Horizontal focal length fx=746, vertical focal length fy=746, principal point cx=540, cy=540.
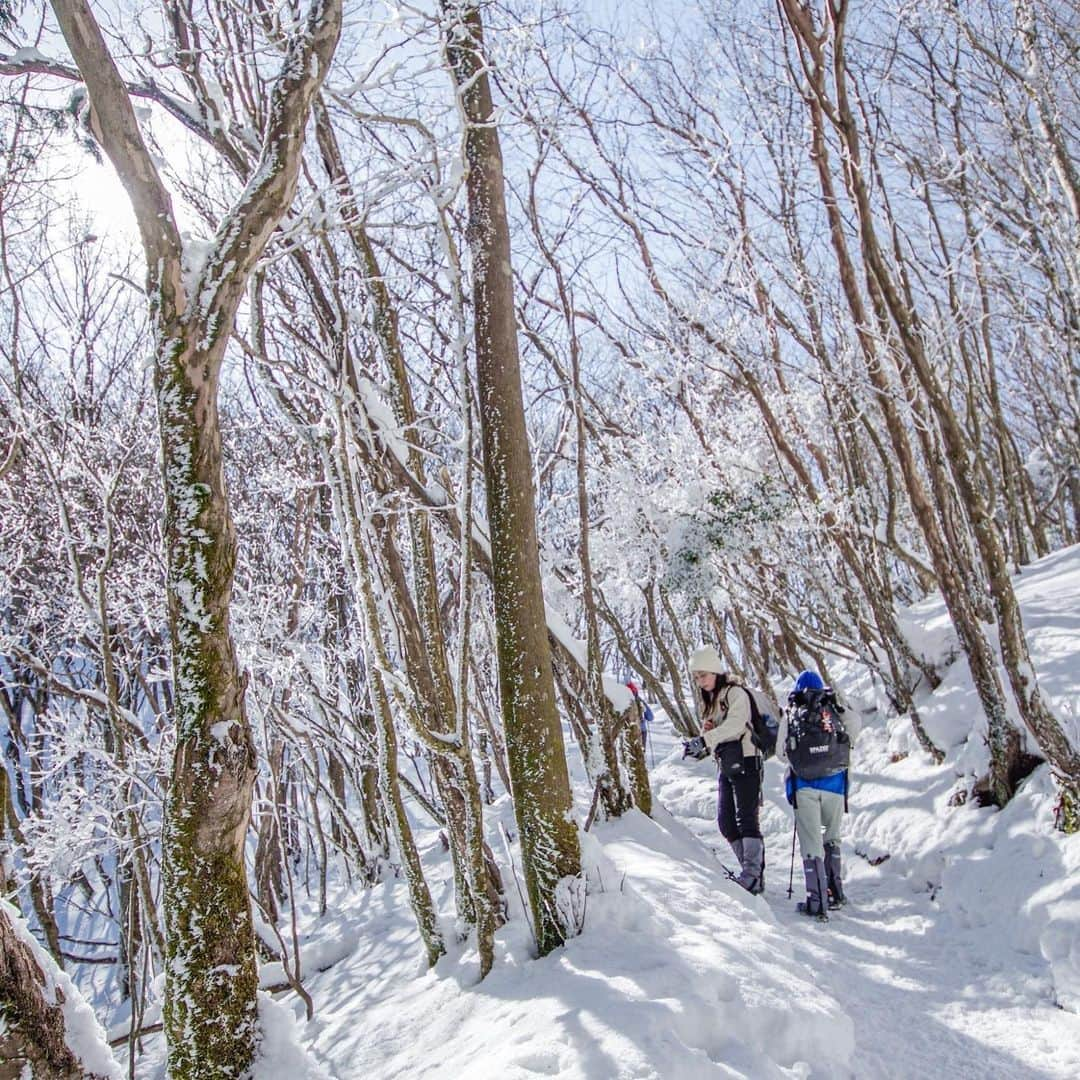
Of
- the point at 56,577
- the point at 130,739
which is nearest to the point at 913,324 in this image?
the point at 130,739

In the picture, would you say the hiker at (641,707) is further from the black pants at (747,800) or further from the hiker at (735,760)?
the black pants at (747,800)

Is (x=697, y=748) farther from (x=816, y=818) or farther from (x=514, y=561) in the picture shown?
(x=514, y=561)

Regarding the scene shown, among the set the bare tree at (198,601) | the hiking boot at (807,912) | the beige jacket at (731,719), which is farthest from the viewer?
the beige jacket at (731,719)

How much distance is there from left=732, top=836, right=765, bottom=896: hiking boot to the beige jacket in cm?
64

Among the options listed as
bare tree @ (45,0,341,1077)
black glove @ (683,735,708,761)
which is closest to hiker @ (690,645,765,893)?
black glove @ (683,735,708,761)

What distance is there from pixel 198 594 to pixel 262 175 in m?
1.49

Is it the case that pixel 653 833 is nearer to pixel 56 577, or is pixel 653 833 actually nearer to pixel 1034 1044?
pixel 1034 1044

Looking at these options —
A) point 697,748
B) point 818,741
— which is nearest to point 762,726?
point 818,741

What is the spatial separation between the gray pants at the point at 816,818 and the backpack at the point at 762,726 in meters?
0.39

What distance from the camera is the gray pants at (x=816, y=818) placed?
5.30m

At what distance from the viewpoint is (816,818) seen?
5.35 metres

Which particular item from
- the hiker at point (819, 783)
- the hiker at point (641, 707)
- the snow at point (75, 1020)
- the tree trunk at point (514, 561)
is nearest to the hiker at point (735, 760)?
the hiker at point (819, 783)

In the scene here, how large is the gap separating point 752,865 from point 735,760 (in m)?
0.76

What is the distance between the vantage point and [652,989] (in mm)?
2975
